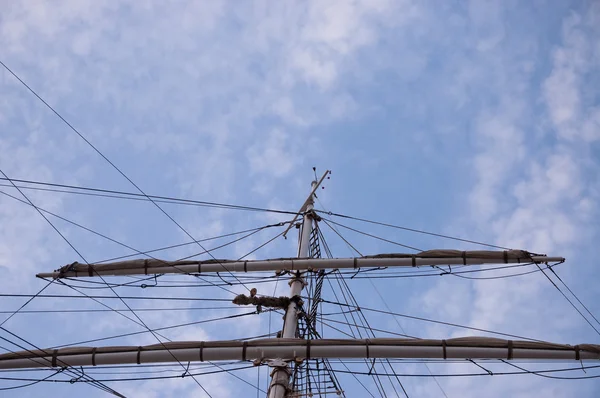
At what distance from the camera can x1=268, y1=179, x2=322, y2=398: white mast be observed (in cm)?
1334

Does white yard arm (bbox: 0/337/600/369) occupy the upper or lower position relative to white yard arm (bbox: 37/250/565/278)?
lower

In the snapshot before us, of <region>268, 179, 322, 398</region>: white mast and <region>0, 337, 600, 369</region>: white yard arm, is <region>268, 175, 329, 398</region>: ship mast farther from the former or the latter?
<region>0, 337, 600, 369</region>: white yard arm

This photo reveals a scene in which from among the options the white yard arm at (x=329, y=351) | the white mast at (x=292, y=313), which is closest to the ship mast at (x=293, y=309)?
the white mast at (x=292, y=313)

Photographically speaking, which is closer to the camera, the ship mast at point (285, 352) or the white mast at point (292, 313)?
the ship mast at point (285, 352)

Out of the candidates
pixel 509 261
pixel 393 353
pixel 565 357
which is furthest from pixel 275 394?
pixel 509 261

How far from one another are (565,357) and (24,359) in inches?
395

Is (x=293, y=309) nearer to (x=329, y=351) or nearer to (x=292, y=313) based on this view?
(x=292, y=313)

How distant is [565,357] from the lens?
42.2 ft

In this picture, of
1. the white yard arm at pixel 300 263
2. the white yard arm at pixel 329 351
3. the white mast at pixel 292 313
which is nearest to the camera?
the white yard arm at pixel 329 351

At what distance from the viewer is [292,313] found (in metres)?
15.7

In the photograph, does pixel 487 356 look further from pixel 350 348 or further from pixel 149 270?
pixel 149 270

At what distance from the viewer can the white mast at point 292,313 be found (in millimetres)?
13336

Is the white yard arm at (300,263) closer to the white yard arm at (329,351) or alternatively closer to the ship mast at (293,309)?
the ship mast at (293,309)

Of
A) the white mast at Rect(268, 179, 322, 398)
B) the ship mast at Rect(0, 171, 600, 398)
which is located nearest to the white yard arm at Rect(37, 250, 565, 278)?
the white mast at Rect(268, 179, 322, 398)
